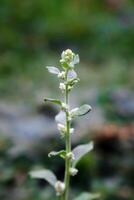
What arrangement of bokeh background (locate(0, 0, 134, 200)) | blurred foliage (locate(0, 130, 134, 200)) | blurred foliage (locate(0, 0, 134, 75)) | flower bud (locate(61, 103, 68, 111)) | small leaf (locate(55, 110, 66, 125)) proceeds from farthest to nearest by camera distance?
1. blurred foliage (locate(0, 0, 134, 75))
2. bokeh background (locate(0, 0, 134, 200))
3. blurred foliage (locate(0, 130, 134, 200))
4. small leaf (locate(55, 110, 66, 125))
5. flower bud (locate(61, 103, 68, 111))

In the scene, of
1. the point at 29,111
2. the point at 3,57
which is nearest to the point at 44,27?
the point at 3,57

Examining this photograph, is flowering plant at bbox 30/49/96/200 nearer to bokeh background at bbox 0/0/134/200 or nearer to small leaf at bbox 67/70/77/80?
small leaf at bbox 67/70/77/80

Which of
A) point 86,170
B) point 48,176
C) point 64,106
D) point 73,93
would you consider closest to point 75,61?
point 64,106

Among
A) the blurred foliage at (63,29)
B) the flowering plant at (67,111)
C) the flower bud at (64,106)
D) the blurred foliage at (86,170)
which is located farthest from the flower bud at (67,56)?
the blurred foliage at (63,29)

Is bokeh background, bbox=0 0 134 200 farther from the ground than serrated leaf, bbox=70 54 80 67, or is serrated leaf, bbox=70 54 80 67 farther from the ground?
bokeh background, bbox=0 0 134 200

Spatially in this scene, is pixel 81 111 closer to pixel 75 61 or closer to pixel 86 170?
pixel 75 61

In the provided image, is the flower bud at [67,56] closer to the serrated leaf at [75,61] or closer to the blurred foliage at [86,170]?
the serrated leaf at [75,61]

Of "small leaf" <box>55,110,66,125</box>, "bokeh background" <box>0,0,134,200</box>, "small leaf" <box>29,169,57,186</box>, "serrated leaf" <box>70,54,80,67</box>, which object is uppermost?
"bokeh background" <box>0,0,134,200</box>

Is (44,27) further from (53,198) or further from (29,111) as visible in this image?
(53,198)

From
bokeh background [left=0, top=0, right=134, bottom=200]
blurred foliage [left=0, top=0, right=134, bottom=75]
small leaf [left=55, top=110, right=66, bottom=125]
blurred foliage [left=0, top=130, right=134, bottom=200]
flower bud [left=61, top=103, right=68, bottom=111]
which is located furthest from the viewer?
blurred foliage [left=0, top=0, right=134, bottom=75]

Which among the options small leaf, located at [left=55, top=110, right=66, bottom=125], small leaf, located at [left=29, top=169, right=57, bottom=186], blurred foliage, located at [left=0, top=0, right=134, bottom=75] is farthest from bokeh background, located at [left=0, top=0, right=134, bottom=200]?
small leaf, located at [left=55, top=110, right=66, bottom=125]
